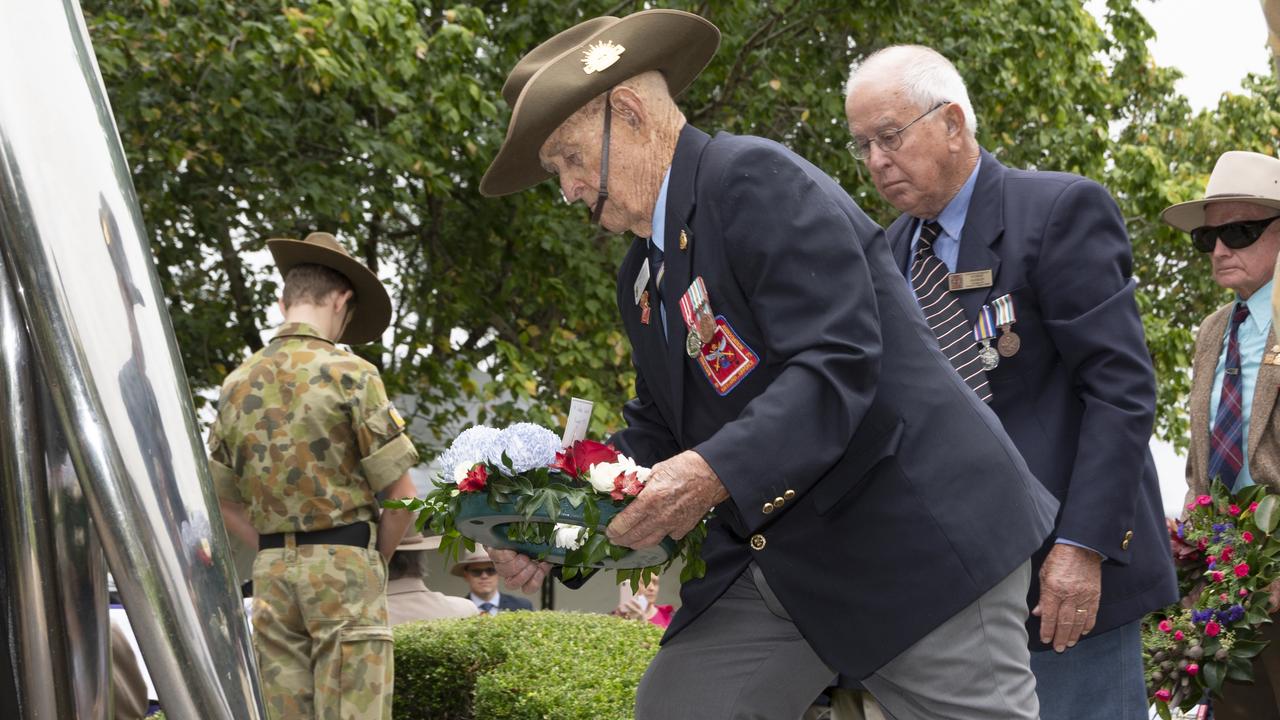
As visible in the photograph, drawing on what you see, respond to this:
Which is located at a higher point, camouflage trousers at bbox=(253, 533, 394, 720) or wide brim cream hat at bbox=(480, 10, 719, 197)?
wide brim cream hat at bbox=(480, 10, 719, 197)

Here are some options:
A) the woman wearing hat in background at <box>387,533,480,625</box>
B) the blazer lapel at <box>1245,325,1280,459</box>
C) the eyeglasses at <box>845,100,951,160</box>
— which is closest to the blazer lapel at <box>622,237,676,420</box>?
the eyeglasses at <box>845,100,951,160</box>

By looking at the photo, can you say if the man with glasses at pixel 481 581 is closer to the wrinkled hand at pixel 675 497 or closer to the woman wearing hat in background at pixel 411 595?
the woman wearing hat in background at pixel 411 595

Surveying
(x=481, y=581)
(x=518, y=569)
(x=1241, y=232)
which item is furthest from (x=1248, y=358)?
Result: (x=481, y=581)

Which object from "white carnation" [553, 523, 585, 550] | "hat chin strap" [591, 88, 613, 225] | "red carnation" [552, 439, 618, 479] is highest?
"hat chin strap" [591, 88, 613, 225]

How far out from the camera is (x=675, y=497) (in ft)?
7.30

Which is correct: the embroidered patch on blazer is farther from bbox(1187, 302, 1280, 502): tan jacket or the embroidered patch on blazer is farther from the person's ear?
bbox(1187, 302, 1280, 502): tan jacket

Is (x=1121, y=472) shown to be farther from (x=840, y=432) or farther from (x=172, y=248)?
(x=172, y=248)

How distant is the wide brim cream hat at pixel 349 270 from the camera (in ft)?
18.5

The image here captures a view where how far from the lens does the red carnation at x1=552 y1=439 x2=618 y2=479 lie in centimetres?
252

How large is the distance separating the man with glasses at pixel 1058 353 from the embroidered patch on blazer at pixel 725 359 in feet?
3.30

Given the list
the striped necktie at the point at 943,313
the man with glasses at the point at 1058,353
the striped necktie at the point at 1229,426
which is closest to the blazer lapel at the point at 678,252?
the striped necktie at the point at 943,313

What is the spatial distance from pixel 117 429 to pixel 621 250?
469 inches

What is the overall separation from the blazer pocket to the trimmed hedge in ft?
8.46

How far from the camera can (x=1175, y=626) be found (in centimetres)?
431
